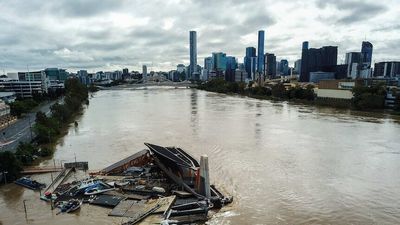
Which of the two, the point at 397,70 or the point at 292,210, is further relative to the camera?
the point at 397,70

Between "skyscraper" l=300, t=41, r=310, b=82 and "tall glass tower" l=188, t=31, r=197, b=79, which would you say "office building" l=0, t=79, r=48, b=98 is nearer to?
"skyscraper" l=300, t=41, r=310, b=82

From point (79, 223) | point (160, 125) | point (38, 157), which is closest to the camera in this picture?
point (79, 223)

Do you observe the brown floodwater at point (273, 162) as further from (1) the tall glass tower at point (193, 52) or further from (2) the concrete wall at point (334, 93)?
(1) the tall glass tower at point (193, 52)

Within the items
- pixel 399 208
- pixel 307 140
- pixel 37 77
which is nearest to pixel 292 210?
pixel 399 208

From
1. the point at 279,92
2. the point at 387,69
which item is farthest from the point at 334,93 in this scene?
the point at 387,69

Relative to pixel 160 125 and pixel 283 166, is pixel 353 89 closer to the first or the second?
pixel 160 125

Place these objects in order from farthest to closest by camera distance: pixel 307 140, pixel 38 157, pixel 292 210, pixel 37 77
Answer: pixel 37 77 → pixel 307 140 → pixel 38 157 → pixel 292 210

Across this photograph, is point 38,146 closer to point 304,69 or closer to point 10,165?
point 10,165

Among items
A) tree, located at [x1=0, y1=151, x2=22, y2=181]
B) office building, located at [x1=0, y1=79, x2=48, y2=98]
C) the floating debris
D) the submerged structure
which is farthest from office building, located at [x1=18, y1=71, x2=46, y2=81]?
the submerged structure
